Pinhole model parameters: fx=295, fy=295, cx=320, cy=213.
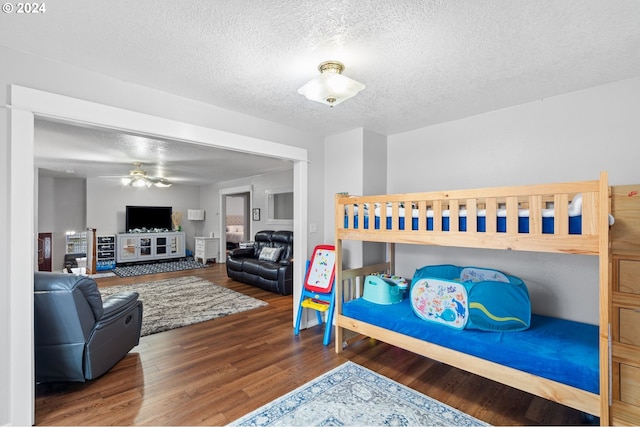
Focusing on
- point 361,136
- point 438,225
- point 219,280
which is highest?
point 361,136

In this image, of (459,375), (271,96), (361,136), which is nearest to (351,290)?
(459,375)

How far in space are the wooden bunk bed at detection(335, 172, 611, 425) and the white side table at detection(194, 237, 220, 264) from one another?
19.6 feet

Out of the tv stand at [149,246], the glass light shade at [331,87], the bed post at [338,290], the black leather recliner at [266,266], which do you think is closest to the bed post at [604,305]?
the glass light shade at [331,87]

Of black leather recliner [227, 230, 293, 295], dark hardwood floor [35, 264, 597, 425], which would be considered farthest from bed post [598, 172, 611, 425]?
black leather recliner [227, 230, 293, 295]

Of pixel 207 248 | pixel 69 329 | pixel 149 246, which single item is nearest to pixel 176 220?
pixel 149 246

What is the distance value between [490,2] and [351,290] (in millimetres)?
2655

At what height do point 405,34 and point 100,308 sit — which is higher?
point 405,34

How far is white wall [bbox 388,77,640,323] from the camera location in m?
2.28

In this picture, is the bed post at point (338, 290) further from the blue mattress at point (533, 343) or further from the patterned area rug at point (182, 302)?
the patterned area rug at point (182, 302)

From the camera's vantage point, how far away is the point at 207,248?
26.3ft

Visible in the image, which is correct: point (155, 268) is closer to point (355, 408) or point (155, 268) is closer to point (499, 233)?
point (355, 408)

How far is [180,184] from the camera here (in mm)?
9039

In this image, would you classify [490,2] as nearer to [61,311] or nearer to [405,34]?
[405,34]

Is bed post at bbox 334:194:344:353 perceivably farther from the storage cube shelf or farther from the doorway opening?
the doorway opening
